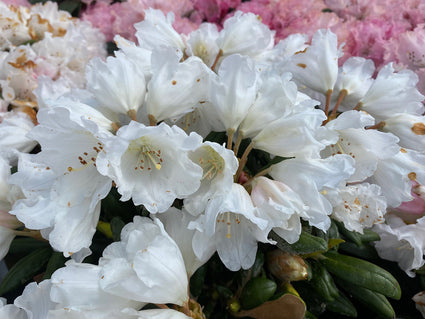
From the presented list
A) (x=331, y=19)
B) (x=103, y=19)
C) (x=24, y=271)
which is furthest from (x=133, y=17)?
(x=24, y=271)

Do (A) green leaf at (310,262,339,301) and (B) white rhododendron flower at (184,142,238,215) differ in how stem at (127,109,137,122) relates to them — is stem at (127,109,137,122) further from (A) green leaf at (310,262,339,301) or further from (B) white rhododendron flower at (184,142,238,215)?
(A) green leaf at (310,262,339,301)

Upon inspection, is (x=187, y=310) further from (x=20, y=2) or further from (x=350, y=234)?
(x=20, y=2)

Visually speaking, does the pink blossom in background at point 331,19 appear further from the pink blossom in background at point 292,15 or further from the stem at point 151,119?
the stem at point 151,119

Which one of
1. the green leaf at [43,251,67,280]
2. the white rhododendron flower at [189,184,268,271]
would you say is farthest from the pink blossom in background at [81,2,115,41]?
the white rhododendron flower at [189,184,268,271]

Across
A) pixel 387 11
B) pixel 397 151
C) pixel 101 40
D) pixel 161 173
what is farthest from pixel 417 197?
pixel 101 40

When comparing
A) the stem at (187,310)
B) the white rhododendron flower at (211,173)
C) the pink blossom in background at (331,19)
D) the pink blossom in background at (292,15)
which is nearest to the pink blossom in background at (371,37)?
the pink blossom in background at (331,19)
